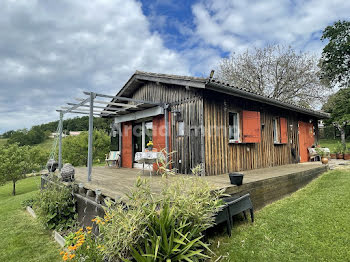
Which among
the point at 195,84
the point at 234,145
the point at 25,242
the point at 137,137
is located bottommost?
the point at 25,242

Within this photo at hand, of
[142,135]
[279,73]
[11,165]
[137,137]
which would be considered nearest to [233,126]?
[142,135]

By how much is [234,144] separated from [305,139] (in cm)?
591

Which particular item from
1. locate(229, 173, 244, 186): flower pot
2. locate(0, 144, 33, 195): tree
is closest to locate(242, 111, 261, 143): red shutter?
locate(229, 173, 244, 186): flower pot

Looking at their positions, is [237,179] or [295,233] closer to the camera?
[295,233]

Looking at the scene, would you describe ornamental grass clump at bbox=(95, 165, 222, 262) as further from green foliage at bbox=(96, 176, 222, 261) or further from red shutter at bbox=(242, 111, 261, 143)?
red shutter at bbox=(242, 111, 261, 143)

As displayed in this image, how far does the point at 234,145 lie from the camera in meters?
6.16

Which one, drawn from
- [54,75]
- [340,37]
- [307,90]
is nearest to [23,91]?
[54,75]

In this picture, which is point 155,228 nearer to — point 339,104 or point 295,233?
point 295,233

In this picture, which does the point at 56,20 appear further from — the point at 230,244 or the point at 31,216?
the point at 230,244

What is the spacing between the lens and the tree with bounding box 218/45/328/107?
16.2 meters

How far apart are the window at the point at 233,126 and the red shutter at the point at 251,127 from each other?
22 centimetres

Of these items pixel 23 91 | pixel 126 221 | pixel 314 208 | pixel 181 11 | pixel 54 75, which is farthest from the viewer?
pixel 23 91

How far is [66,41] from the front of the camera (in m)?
7.93

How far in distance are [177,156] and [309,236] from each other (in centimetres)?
376
